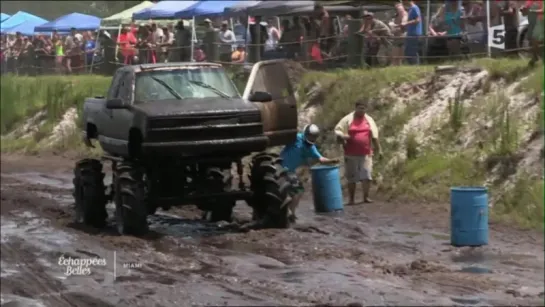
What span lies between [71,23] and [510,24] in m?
9.81

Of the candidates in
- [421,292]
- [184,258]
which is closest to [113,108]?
[184,258]

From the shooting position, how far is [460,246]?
13.8 m

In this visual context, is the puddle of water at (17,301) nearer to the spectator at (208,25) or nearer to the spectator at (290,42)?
the spectator at (208,25)

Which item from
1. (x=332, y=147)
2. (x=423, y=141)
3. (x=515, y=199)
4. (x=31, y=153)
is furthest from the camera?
(x=31, y=153)

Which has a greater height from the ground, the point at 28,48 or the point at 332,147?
the point at 28,48

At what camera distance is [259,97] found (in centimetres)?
1466

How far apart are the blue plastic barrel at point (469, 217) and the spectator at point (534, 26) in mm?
A: 3329

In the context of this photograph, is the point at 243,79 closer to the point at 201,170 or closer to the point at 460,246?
the point at 201,170

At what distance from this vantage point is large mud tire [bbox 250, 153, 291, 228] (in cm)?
1505

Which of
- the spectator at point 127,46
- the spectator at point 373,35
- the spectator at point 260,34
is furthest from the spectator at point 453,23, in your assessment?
the spectator at point 127,46

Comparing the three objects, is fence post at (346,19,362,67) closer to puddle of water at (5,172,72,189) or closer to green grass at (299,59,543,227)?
green grass at (299,59,543,227)

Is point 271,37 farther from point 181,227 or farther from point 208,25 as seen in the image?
point 181,227

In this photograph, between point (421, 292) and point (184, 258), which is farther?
point (184, 258)

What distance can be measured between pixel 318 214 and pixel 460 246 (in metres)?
3.71
